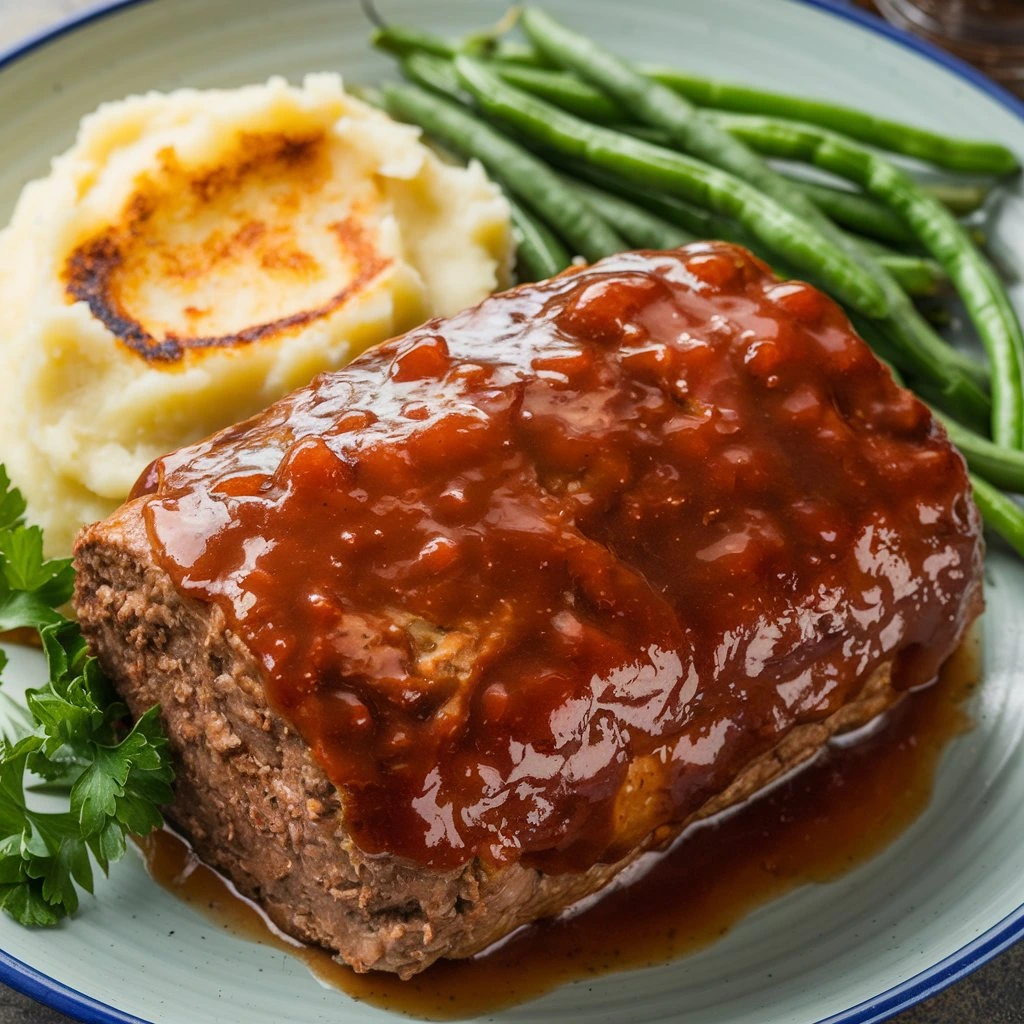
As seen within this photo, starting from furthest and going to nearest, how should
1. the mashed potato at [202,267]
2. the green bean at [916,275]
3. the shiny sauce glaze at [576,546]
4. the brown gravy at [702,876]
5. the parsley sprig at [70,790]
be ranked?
the green bean at [916,275] < the mashed potato at [202,267] < the brown gravy at [702,876] < the parsley sprig at [70,790] < the shiny sauce glaze at [576,546]

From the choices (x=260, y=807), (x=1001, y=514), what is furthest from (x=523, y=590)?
(x=1001, y=514)

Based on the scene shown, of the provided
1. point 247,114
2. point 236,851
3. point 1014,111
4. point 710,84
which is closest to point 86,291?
A: point 247,114

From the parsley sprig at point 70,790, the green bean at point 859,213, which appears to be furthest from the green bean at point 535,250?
the parsley sprig at point 70,790

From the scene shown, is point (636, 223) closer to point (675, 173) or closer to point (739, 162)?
point (675, 173)

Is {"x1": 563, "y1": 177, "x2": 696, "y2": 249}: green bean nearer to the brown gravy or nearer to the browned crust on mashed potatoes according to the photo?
the browned crust on mashed potatoes

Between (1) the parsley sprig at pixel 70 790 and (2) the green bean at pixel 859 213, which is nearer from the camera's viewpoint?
(1) the parsley sprig at pixel 70 790

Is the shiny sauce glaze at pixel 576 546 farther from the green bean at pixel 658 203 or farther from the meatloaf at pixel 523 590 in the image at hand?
the green bean at pixel 658 203
